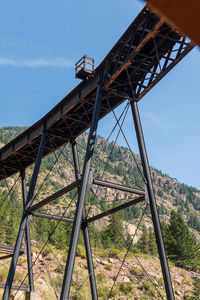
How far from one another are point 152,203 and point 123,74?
5.39 m

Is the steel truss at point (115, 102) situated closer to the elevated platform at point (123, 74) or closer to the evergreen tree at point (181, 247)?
the elevated platform at point (123, 74)

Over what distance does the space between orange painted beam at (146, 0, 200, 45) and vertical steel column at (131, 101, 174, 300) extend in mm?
11220

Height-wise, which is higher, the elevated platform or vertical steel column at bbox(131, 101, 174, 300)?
the elevated platform

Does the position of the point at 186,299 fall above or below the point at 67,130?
below

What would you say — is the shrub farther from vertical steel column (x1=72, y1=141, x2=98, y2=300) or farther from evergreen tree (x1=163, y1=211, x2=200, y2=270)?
vertical steel column (x1=72, y1=141, x2=98, y2=300)

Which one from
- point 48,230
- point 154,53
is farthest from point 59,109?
point 48,230

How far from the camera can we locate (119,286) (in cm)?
3250

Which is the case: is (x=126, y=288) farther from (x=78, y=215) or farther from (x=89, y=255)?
(x=78, y=215)

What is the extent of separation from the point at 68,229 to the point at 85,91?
43.5 m

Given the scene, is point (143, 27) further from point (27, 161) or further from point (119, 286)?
point (119, 286)

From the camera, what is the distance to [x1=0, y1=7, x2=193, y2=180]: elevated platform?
12203 millimetres

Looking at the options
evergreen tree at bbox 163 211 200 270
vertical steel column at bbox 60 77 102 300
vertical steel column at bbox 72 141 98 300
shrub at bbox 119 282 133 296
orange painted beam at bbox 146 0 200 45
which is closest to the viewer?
orange painted beam at bbox 146 0 200 45

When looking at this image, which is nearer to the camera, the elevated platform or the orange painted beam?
the orange painted beam

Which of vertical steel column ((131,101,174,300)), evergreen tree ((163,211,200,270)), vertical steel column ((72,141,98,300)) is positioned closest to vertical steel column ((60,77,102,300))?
vertical steel column ((131,101,174,300))
